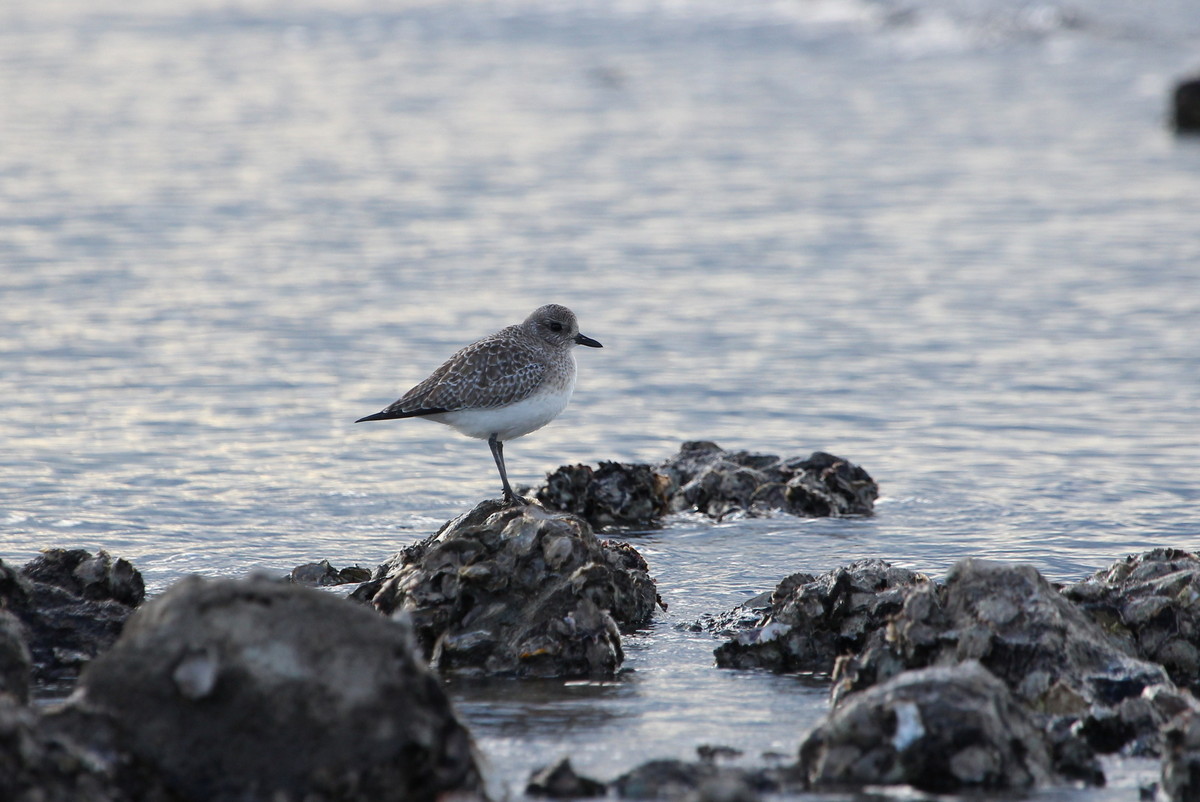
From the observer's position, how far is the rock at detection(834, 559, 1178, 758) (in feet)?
20.0

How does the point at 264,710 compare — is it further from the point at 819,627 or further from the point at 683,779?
the point at 819,627

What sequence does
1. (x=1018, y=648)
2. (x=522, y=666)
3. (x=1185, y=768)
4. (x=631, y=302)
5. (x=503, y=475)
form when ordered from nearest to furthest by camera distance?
(x=1185, y=768) → (x=1018, y=648) → (x=522, y=666) → (x=503, y=475) → (x=631, y=302)

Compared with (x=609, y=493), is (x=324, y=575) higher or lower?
lower

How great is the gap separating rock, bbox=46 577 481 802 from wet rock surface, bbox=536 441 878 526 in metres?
4.86

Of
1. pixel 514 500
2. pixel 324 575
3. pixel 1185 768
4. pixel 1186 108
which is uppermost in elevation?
pixel 1186 108

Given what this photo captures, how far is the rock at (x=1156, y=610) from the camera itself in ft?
22.2

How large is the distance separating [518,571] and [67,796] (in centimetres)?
285

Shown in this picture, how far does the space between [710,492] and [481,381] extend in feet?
5.85

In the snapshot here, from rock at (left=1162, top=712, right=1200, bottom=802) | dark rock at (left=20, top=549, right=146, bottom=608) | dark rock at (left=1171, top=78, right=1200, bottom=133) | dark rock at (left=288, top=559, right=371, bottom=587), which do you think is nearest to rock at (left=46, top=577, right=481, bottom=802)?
dark rock at (left=20, top=549, right=146, bottom=608)

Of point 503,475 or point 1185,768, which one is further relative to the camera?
point 503,475

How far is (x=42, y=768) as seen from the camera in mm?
4781

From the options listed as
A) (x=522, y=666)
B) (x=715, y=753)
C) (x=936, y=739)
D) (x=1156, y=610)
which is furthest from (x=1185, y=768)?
(x=522, y=666)

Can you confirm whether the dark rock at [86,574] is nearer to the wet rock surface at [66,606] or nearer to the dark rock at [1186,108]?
the wet rock surface at [66,606]

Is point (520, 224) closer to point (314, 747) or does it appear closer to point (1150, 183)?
point (1150, 183)
